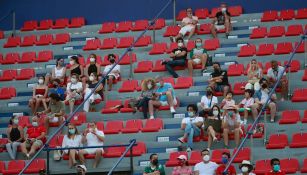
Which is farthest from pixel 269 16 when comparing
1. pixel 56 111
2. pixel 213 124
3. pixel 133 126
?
pixel 56 111

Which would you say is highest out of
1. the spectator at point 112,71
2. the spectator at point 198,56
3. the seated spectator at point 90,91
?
the spectator at point 198,56

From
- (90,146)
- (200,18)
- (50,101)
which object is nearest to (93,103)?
(50,101)

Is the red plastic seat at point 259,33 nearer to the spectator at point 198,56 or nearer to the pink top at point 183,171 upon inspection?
the spectator at point 198,56

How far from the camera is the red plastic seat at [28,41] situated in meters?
32.3

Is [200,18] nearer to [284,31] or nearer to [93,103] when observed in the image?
[284,31]

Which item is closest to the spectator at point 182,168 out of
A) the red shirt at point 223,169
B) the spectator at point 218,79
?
the red shirt at point 223,169

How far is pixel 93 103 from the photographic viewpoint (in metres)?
27.6

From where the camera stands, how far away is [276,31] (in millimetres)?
29750

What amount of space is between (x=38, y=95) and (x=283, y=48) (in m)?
6.79

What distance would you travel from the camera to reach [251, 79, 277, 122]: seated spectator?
2516 centimetres

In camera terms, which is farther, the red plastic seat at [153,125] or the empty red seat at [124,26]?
the empty red seat at [124,26]

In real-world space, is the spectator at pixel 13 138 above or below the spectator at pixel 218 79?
below

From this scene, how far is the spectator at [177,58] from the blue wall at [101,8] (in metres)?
4.45

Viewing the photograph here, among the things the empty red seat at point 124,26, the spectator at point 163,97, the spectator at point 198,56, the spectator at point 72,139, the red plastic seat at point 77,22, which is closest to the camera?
the spectator at point 72,139
